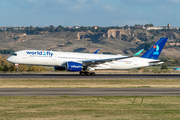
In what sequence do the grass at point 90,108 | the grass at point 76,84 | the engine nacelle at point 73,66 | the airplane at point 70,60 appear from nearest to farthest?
the grass at point 90,108 → the grass at point 76,84 → the engine nacelle at point 73,66 → the airplane at point 70,60

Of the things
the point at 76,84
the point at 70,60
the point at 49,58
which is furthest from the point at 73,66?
the point at 76,84

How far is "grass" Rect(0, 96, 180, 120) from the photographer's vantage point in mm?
15734

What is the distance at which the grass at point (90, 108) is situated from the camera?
15.7m

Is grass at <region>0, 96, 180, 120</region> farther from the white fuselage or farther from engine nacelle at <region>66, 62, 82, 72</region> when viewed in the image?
the white fuselage

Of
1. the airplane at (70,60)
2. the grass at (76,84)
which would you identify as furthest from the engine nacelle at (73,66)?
the grass at (76,84)

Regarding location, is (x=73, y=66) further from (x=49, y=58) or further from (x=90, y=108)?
(x=90, y=108)

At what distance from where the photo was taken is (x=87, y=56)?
50656 millimetres

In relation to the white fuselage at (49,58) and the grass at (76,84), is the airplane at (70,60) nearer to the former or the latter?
the white fuselage at (49,58)

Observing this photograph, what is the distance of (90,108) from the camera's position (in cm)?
1803

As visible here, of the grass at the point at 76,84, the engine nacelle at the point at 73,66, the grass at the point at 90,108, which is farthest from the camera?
the engine nacelle at the point at 73,66

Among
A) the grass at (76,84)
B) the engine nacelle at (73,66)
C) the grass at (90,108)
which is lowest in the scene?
the grass at (76,84)

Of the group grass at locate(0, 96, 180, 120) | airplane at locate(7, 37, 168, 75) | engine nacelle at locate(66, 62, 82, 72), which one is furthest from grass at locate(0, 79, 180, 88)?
airplane at locate(7, 37, 168, 75)

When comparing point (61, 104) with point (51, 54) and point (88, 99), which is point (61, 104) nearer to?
point (88, 99)

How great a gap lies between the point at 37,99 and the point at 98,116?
6973mm
